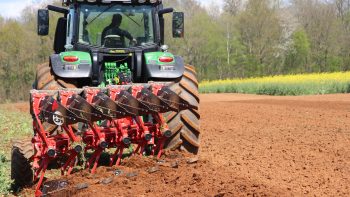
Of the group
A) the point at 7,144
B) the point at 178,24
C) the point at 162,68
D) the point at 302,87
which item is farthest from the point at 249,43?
the point at 162,68

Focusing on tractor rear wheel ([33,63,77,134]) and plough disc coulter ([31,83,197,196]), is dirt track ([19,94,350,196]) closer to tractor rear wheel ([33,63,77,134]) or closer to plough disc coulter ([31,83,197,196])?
plough disc coulter ([31,83,197,196])

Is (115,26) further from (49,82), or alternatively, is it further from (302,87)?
(302,87)

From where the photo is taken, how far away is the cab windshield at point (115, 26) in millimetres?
7395

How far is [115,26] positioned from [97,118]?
8.28 ft

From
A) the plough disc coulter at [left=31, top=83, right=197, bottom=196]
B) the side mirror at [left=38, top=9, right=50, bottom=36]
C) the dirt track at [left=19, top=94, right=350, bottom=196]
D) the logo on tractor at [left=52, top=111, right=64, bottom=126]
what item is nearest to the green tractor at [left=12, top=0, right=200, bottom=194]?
the side mirror at [left=38, top=9, right=50, bottom=36]

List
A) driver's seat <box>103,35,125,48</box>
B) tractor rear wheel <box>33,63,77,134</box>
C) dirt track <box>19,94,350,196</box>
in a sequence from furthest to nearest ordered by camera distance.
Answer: driver's seat <box>103,35,125,48</box>
tractor rear wheel <box>33,63,77,134</box>
dirt track <box>19,94,350,196</box>

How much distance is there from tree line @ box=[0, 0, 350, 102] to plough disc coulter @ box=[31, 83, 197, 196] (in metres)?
33.3

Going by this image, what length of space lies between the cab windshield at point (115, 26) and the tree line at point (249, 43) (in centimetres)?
3147

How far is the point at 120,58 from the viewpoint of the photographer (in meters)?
7.29

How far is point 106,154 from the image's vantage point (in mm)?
7305

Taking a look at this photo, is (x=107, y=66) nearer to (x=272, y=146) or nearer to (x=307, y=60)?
(x=272, y=146)

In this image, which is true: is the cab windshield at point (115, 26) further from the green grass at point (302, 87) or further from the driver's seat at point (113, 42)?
the green grass at point (302, 87)

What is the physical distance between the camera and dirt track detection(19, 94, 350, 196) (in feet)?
15.3

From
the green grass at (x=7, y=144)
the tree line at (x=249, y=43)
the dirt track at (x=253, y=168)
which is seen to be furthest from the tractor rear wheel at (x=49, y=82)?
the tree line at (x=249, y=43)
